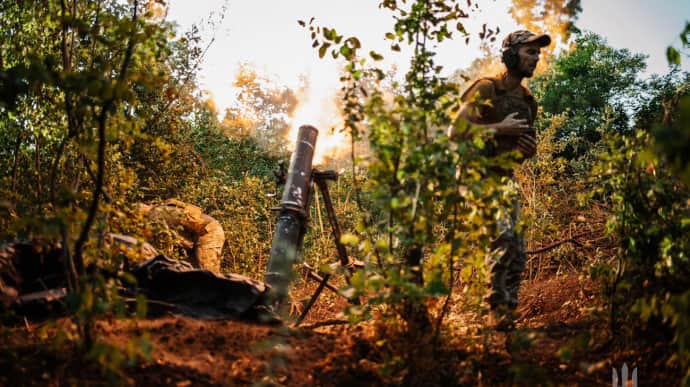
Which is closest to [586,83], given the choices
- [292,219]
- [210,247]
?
[210,247]

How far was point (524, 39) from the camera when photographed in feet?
13.5

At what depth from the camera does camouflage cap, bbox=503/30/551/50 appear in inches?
160

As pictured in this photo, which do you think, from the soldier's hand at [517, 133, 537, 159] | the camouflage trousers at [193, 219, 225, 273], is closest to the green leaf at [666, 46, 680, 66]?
the soldier's hand at [517, 133, 537, 159]

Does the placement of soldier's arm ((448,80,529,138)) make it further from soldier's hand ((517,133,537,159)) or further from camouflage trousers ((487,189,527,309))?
camouflage trousers ((487,189,527,309))

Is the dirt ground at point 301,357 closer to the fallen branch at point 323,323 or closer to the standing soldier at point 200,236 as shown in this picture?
the fallen branch at point 323,323

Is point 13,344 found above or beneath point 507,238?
beneath

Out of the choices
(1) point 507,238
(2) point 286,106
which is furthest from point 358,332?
(2) point 286,106

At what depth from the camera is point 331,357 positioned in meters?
3.17

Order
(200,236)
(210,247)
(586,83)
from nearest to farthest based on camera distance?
(210,247), (200,236), (586,83)

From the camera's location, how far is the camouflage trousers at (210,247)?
9.01m

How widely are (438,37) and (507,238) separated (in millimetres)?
1598

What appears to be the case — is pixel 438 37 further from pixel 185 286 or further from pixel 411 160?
pixel 185 286

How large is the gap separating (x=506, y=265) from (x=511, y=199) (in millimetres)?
511
